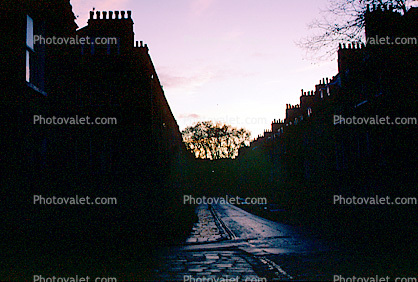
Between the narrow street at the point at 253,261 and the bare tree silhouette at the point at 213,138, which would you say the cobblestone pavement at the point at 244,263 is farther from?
the bare tree silhouette at the point at 213,138

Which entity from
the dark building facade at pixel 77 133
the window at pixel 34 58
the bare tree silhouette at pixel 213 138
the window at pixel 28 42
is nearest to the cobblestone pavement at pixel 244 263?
the dark building facade at pixel 77 133

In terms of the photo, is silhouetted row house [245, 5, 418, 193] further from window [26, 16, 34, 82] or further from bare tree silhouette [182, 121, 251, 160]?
bare tree silhouette [182, 121, 251, 160]

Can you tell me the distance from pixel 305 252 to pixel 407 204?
11117 mm

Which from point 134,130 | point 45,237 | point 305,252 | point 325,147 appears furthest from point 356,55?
point 45,237

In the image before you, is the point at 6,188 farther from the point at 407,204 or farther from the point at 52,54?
the point at 407,204

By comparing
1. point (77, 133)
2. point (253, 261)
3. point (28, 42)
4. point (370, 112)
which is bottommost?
point (253, 261)

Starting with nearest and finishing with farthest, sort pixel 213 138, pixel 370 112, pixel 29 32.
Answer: pixel 29 32 < pixel 370 112 < pixel 213 138

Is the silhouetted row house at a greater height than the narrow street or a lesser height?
greater

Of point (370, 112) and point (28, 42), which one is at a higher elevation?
point (28, 42)

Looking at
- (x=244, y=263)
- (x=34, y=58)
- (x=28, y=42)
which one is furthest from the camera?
(x=34, y=58)

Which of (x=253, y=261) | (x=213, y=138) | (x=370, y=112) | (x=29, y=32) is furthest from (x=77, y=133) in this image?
(x=213, y=138)

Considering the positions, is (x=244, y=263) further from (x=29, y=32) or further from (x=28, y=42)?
(x=29, y=32)

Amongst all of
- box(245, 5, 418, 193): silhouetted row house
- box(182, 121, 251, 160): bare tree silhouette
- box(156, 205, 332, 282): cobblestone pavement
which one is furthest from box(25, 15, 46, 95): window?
box(182, 121, 251, 160): bare tree silhouette

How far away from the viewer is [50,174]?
42.2 ft
